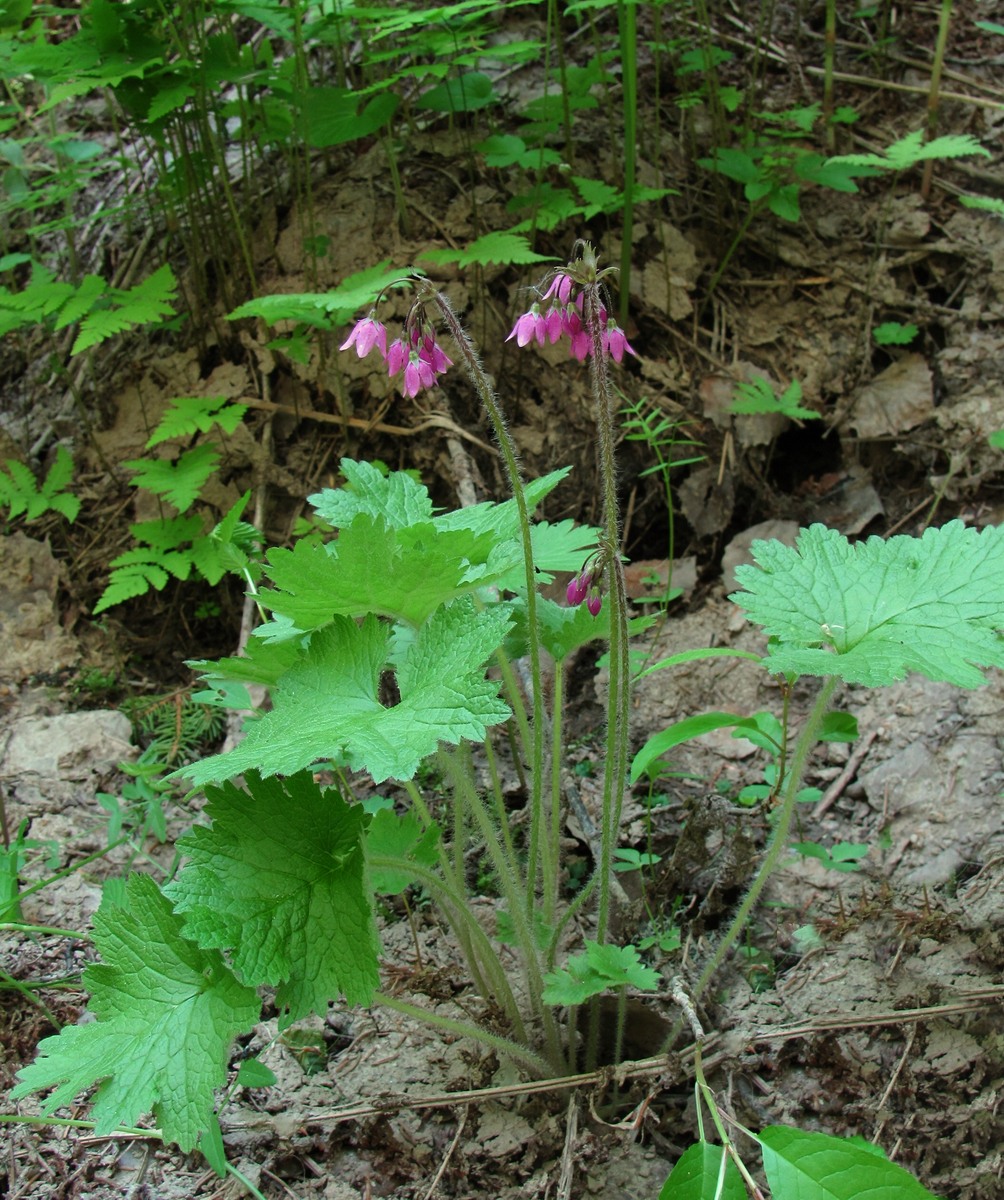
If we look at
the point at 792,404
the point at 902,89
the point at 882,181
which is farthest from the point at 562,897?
the point at 902,89

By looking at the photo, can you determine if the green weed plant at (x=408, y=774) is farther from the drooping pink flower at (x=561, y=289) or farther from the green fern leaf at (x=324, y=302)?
the green fern leaf at (x=324, y=302)

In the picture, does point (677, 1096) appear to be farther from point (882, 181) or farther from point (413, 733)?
point (882, 181)

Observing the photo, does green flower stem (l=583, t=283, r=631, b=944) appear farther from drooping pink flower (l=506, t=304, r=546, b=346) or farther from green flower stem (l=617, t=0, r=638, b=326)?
green flower stem (l=617, t=0, r=638, b=326)

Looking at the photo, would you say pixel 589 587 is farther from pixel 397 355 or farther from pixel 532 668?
pixel 397 355

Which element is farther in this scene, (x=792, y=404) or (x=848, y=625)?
(x=792, y=404)

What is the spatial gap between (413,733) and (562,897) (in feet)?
3.64

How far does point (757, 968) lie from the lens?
2051mm

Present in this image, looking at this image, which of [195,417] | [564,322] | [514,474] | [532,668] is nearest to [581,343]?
[564,322]

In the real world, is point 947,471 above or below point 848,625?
below

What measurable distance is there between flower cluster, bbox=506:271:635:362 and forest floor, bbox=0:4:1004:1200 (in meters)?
0.89

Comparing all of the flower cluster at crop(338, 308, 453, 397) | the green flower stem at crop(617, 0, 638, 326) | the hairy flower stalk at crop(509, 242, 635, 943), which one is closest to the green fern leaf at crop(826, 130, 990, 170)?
the green flower stem at crop(617, 0, 638, 326)

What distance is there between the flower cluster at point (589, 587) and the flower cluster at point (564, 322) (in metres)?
0.35

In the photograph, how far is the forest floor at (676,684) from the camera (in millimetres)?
1774

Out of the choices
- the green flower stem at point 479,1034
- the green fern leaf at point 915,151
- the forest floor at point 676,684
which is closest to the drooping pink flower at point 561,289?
the forest floor at point 676,684
